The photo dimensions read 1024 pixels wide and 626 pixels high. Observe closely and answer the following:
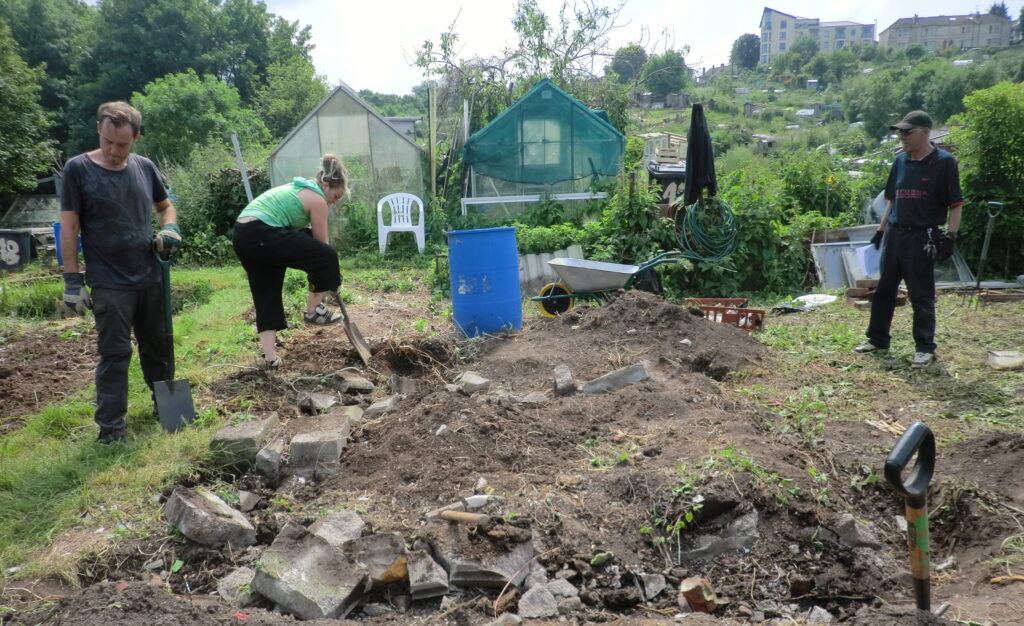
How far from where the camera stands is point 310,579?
7.83 feet

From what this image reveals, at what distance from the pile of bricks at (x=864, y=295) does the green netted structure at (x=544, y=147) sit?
533 centimetres

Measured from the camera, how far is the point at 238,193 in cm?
1316

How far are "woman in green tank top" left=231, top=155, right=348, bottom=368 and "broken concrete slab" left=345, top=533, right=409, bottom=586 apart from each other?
8.44ft

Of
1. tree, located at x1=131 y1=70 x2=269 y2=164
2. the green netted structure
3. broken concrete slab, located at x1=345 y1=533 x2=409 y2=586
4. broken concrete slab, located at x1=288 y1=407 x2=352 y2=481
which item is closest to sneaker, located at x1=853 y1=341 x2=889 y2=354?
broken concrete slab, located at x1=288 y1=407 x2=352 y2=481

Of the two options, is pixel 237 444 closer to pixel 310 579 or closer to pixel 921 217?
pixel 310 579

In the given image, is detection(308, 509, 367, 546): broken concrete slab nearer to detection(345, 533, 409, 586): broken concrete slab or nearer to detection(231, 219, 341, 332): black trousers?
detection(345, 533, 409, 586): broken concrete slab

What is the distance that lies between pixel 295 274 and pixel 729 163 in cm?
1613

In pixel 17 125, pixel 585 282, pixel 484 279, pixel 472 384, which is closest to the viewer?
A: pixel 472 384

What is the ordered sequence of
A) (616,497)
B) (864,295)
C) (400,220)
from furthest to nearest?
(400,220) < (864,295) < (616,497)

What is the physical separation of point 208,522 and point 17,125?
56.2ft

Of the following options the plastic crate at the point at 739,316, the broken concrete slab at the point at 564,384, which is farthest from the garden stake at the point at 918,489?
the plastic crate at the point at 739,316

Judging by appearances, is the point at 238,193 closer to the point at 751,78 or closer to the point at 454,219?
the point at 454,219

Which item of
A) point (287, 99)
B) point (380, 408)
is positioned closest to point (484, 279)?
point (380, 408)

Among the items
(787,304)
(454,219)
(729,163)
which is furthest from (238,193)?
(729,163)
